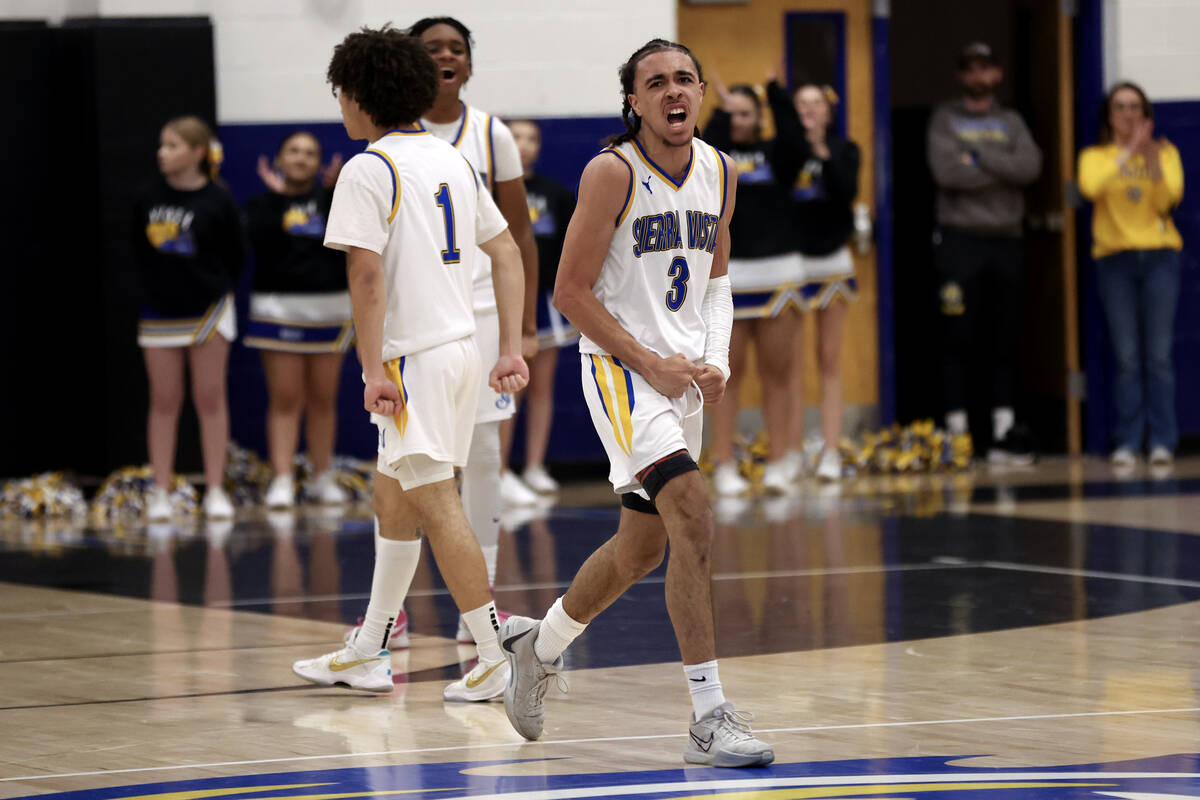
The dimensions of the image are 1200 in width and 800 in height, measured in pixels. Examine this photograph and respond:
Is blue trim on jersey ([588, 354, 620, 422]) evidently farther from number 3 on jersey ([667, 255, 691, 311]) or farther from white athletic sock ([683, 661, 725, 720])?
white athletic sock ([683, 661, 725, 720])

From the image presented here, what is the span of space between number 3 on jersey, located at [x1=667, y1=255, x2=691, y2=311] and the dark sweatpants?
26.5ft

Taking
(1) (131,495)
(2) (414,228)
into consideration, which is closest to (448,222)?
(2) (414,228)

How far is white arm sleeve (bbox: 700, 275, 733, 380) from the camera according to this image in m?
4.87

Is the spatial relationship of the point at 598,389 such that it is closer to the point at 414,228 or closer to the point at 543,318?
the point at 414,228

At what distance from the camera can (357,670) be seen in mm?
5520

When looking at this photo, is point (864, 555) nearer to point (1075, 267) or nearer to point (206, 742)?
point (206, 742)

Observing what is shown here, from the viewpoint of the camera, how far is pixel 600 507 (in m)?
10.8

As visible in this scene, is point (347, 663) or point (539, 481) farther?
point (539, 481)

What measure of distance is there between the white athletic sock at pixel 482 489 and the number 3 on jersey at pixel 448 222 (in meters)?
0.89


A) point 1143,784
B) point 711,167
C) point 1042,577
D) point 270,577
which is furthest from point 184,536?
point 1143,784

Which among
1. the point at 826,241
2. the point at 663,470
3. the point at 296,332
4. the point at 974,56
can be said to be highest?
the point at 974,56

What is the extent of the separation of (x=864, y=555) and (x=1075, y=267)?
229 inches

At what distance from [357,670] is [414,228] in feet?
4.29

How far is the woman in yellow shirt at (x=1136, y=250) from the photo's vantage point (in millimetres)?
12406
